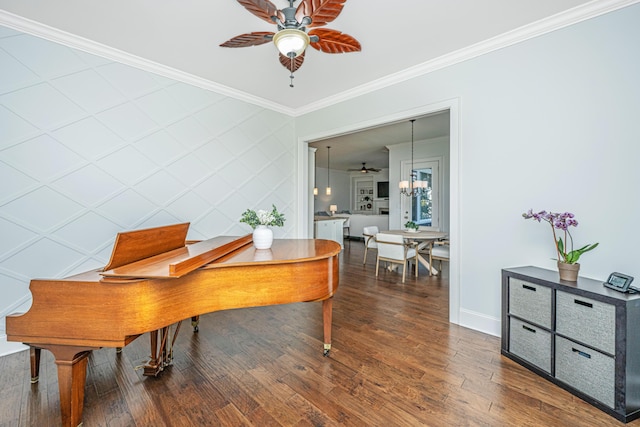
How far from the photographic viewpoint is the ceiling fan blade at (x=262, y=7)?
163cm

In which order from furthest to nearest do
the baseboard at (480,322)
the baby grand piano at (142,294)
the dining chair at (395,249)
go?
1. the dining chair at (395,249)
2. the baseboard at (480,322)
3. the baby grand piano at (142,294)

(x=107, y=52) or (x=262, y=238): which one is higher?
(x=107, y=52)

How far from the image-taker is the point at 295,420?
5.04 ft

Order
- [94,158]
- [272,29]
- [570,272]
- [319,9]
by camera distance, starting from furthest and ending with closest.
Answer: [94,158]
[272,29]
[570,272]
[319,9]

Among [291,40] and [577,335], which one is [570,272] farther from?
[291,40]

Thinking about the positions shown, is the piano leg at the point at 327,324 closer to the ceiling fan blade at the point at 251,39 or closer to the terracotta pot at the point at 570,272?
the terracotta pot at the point at 570,272

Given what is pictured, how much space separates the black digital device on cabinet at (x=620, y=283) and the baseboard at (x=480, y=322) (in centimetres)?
99

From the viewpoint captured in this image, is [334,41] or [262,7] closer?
[262,7]

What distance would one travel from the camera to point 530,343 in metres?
2.03

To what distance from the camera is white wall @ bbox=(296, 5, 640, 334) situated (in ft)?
6.57

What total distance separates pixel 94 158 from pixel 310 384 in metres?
2.83

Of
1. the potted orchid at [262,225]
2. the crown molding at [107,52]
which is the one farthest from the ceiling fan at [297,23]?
the crown molding at [107,52]

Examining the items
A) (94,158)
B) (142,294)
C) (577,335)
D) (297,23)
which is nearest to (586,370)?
(577,335)

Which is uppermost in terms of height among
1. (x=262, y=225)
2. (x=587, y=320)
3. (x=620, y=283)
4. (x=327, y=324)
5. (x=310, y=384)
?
(x=262, y=225)
